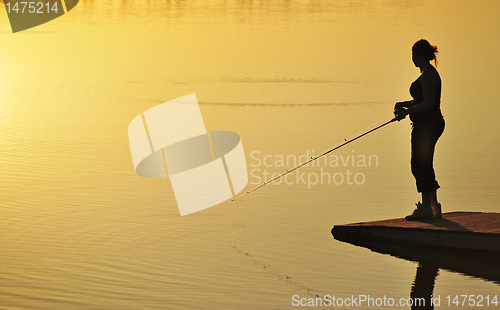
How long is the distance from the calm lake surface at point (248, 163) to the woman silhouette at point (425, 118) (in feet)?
2.29

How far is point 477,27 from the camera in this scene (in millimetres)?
26906

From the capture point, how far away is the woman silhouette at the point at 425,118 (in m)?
5.67

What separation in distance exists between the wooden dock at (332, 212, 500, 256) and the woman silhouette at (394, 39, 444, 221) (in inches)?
9.9

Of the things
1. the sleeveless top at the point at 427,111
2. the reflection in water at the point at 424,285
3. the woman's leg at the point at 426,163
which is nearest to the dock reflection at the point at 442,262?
the reflection in water at the point at 424,285

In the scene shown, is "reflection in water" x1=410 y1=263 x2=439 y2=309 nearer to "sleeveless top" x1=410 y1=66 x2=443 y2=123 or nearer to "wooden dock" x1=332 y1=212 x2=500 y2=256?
"wooden dock" x1=332 y1=212 x2=500 y2=256

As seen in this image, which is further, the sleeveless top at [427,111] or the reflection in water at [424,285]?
the sleeveless top at [427,111]

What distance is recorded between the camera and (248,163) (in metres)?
9.22

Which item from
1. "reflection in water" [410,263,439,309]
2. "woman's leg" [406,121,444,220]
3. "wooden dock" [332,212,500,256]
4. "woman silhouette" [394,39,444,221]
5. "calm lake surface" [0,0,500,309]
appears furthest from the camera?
"woman's leg" [406,121,444,220]

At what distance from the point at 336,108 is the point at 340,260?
25.2 feet

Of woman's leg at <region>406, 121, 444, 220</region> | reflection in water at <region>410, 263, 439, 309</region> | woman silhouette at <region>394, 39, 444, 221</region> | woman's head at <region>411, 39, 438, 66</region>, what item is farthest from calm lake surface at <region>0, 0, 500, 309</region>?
woman's head at <region>411, 39, 438, 66</region>

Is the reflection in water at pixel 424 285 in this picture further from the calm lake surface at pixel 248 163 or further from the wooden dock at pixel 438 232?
the wooden dock at pixel 438 232

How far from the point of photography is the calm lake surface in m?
5.36

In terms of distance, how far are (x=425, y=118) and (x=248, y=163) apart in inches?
150

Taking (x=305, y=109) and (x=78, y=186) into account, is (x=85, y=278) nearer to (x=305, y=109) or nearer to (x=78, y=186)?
(x=78, y=186)
